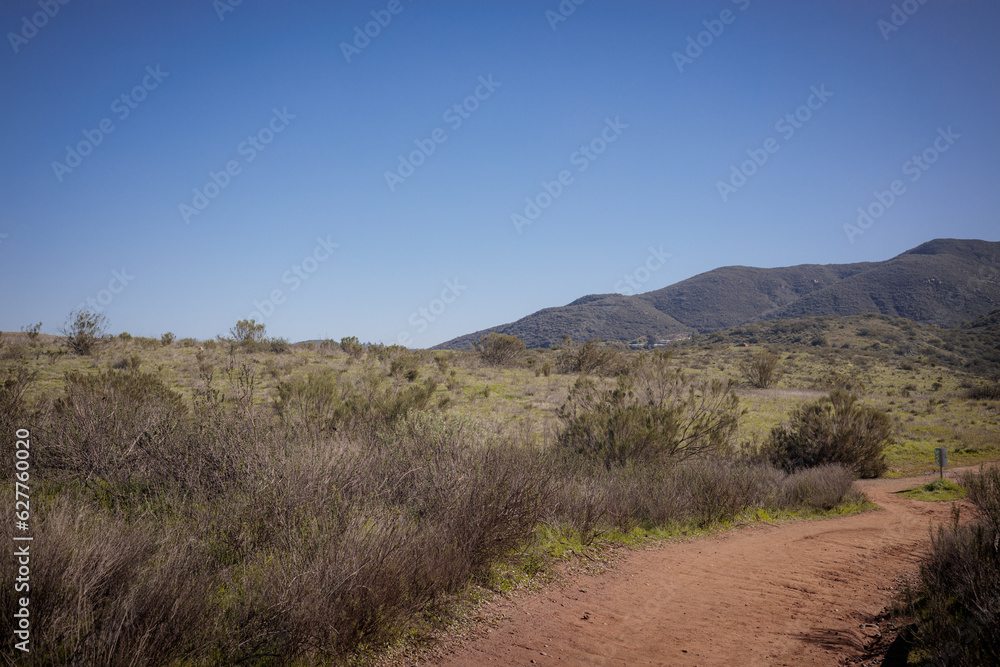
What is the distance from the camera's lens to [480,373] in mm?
28750

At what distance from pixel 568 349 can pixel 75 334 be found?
92.7ft

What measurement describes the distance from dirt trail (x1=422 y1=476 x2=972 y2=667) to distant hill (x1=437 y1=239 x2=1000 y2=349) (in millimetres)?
82602

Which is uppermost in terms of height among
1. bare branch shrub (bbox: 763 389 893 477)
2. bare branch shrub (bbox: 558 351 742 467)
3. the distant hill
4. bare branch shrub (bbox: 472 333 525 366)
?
the distant hill

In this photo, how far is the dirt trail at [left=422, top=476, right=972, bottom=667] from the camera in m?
4.69

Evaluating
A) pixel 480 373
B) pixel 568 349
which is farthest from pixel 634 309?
pixel 480 373

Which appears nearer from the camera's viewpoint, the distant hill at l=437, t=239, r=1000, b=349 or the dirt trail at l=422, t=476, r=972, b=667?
the dirt trail at l=422, t=476, r=972, b=667

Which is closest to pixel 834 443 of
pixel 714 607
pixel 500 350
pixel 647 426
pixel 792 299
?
pixel 647 426

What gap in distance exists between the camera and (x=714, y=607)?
588 centimetres

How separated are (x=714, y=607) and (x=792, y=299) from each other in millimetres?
138885

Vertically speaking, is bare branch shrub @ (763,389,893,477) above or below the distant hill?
below

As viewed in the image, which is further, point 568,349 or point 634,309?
point 634,309

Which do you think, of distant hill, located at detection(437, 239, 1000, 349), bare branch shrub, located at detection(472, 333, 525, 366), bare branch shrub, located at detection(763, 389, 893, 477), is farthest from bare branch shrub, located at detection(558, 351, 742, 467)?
distant hill, located at detection(437, 239, 1000, 349)

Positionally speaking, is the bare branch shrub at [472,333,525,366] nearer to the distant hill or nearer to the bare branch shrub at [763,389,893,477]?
the bare branch shrub at [763,389,893,477]

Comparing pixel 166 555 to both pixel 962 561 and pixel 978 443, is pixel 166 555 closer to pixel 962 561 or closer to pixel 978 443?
pixel 962 561
